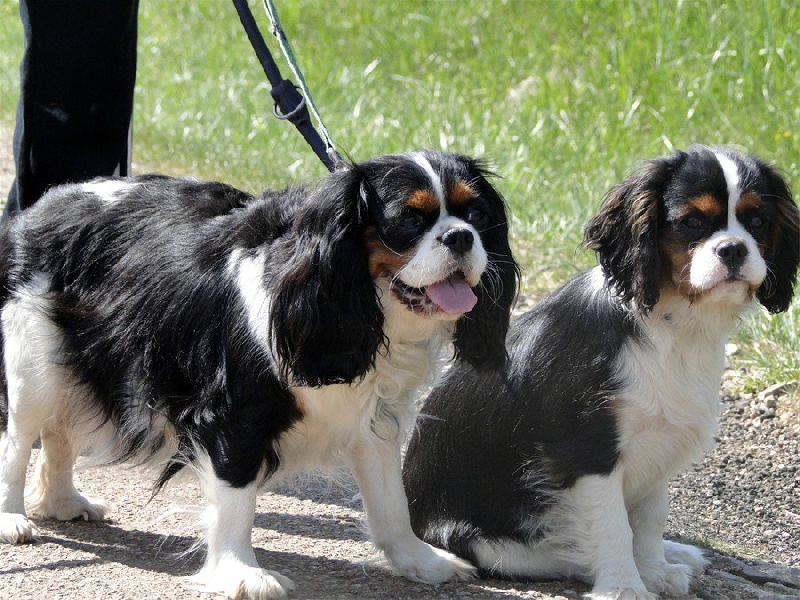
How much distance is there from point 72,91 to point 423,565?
2.44 meters

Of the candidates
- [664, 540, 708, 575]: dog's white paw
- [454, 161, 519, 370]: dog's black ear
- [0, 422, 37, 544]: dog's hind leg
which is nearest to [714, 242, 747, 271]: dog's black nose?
[454, 161, 519, 370]: dog's black ear

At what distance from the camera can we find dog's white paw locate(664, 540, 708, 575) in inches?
161

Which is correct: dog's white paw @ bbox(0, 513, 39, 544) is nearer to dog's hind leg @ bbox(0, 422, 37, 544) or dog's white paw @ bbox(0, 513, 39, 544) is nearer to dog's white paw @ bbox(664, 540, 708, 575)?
dog's hind leg @ bbox(0, 422, 37, 544)

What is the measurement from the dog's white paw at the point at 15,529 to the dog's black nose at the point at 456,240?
1.79m

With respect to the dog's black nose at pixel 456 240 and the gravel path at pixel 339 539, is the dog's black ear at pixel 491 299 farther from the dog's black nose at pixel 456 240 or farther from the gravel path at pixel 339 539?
the gravel path at pixel 339 539

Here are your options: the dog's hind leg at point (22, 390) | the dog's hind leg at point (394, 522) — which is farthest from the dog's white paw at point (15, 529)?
the dog's hind leg at point (394, 522)

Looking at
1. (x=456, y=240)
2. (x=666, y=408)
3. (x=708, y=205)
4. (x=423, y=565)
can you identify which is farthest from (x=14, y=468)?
(x=708, y=205)

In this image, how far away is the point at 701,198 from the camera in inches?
143

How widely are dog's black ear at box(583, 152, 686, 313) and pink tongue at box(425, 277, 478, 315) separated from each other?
0.57 metres

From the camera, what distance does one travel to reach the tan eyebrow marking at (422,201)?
11.0 ft

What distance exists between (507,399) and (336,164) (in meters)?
0.95

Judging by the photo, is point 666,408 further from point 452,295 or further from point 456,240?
point 456,240

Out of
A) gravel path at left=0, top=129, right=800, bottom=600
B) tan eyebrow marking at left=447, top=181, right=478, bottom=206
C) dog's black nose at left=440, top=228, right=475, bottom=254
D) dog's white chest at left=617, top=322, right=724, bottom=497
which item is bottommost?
gravel path at left=0, top=129, right=800, bottom=600

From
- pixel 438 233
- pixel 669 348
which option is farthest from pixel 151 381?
pixel 669 348
